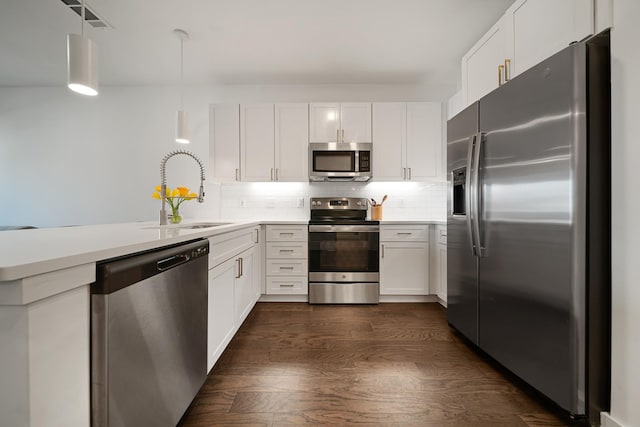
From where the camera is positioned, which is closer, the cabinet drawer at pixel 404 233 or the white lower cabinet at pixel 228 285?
the white lower cabinet at pixel 228 285

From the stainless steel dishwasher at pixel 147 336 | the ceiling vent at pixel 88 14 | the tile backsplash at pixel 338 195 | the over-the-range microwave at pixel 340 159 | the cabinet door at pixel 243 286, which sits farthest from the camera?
the tile backsplash at pixel 338 195

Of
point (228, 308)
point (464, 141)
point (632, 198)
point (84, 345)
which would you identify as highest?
point (464, 141)

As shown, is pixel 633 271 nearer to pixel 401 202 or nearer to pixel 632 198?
pixel 632 198

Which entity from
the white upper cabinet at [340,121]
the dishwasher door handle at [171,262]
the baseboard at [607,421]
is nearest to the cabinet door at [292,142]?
the white upper cabinet at [340,121]

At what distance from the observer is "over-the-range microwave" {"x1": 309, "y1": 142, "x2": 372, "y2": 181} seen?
3277 millimetres

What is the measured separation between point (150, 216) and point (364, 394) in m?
3.49

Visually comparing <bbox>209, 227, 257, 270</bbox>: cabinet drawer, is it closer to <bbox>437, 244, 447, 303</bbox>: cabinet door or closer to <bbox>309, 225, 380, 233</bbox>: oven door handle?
<bbox>309, 225, 380, 233</bbox>: oven door handle

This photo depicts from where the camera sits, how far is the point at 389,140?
11.1 feet

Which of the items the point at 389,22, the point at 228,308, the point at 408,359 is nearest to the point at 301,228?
the point at 228,308

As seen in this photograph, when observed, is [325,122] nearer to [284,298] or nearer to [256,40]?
[256,40]

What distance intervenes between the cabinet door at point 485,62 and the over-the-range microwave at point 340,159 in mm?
1206

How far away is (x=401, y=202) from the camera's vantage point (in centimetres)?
368

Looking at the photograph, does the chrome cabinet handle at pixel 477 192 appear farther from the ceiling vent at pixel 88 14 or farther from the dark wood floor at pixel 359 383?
the ceiling vent at pixel 88 14

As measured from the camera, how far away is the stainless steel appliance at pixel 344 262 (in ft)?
10.0
